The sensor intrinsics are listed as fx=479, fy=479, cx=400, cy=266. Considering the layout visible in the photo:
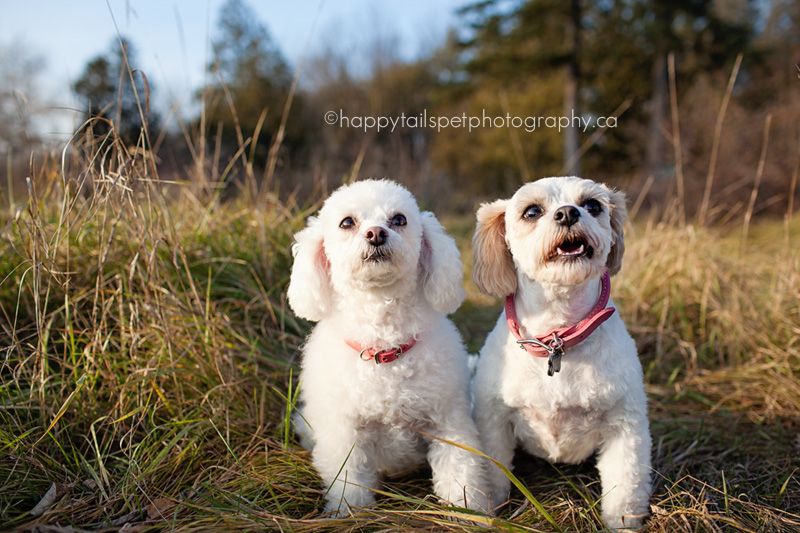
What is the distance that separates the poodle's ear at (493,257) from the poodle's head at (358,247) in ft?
0.31

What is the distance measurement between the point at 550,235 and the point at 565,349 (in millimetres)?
484

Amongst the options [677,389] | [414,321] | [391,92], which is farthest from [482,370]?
[391,92]

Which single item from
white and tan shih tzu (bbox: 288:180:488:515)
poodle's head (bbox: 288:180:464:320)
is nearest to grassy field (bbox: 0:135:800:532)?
white and tan shih tzu (bbox: 288:180:488:515)

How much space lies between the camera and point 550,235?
69.0 inches

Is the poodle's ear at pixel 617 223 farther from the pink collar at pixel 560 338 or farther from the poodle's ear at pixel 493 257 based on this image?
the poodle's ear at pixel 493 257

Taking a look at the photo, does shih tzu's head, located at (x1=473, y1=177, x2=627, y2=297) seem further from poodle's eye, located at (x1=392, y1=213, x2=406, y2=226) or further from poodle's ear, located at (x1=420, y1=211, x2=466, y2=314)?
poodle's eye, located at (x1=392, y1=213, x2=406, y2=226)

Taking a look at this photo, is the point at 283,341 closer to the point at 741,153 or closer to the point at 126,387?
the point at 126,387

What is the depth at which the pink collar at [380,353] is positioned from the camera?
6.53ft

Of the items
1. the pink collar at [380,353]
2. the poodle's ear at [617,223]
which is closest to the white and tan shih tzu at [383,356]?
the pink collar at [380,353]

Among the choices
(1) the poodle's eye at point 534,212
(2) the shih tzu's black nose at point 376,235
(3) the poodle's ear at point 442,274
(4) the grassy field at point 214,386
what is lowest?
(4) the grassy field at point 214,386

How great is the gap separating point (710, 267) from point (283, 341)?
3.12 metres

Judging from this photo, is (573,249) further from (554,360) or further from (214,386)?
(214,386)

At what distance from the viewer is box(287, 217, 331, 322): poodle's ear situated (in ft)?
6.73

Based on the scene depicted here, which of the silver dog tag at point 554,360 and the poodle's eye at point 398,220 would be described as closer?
the silver dog tag at point 554,360
